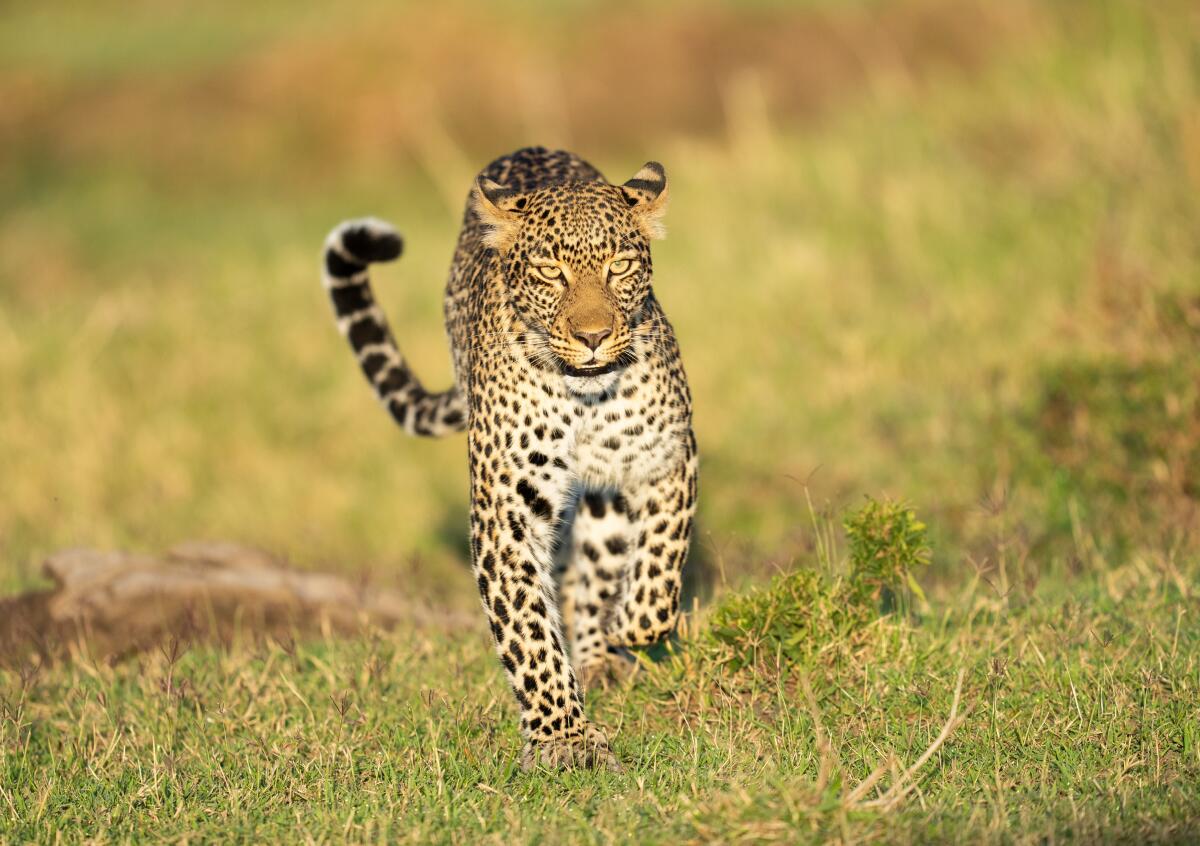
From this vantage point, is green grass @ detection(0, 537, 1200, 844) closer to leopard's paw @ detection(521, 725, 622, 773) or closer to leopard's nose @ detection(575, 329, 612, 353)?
leopard's paw @ detection(521, 725, 622, 773)

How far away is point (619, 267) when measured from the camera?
6332 mm

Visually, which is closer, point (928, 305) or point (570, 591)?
point (570, 591)

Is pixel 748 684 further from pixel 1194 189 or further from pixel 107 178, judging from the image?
pixel 107 178

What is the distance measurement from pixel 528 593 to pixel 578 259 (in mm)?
1277

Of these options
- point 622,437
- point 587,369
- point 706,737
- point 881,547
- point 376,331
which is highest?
point 376,331

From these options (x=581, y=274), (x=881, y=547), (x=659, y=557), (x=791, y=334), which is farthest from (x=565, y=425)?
(x=791, y=334)

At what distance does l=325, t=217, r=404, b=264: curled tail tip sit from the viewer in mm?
7941

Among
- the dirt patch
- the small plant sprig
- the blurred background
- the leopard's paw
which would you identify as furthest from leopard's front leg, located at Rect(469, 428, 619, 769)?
the dirt patch

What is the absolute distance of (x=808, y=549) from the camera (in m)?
8.39

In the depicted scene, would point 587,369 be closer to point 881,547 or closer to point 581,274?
point 581,274

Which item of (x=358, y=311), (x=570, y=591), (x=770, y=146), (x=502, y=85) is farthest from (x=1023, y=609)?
(x=502, y=85)

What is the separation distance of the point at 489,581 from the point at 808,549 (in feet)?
8.11

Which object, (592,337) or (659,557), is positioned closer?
(592,337)

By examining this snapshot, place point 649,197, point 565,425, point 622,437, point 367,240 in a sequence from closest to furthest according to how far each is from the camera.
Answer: point 565,425
point 622,437
point 649,197
point 367,240
